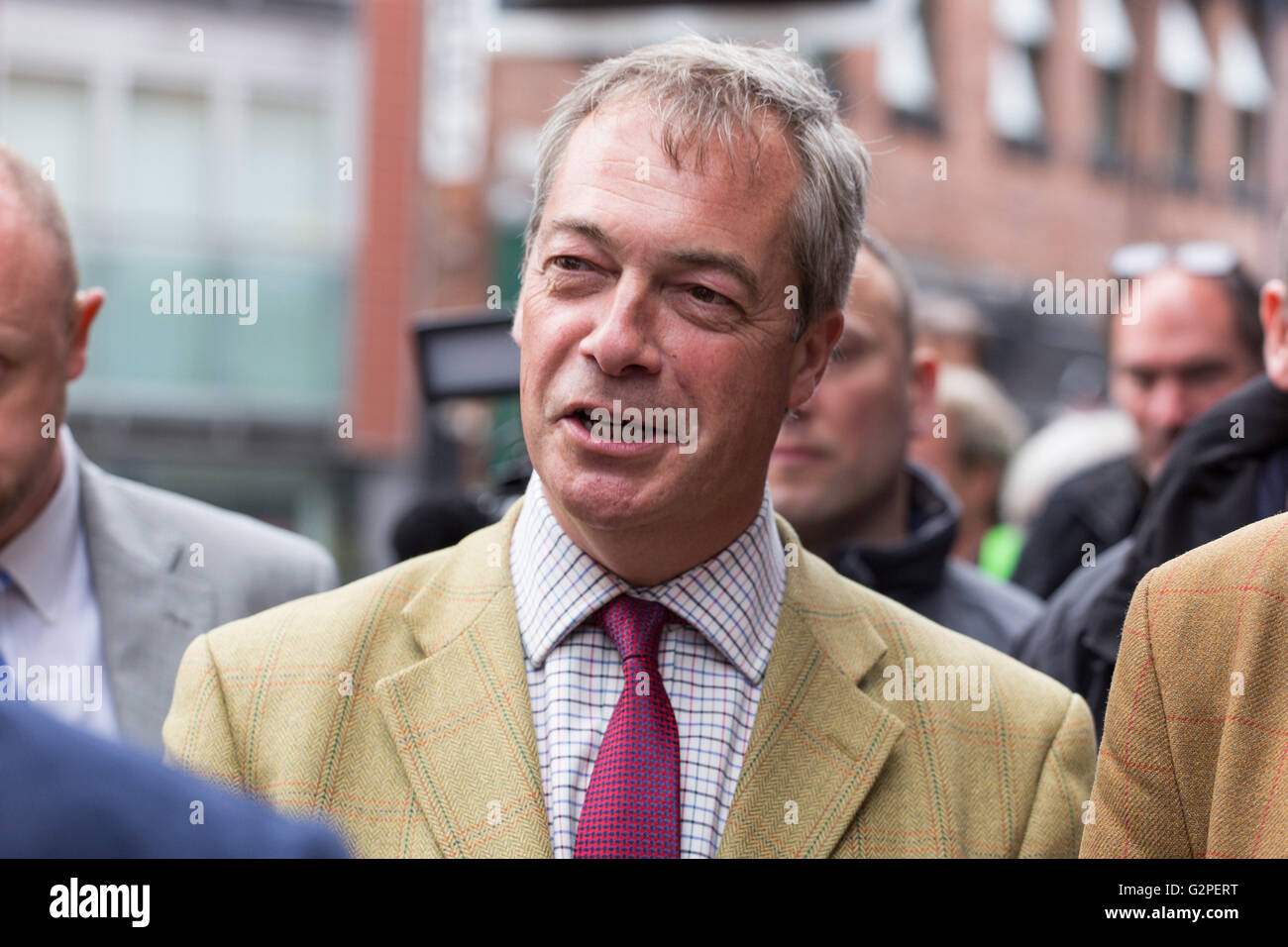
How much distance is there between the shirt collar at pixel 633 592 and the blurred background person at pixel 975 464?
2882 mm

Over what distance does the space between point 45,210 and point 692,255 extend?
51.1 inches

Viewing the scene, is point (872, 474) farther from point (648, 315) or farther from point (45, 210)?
point (45, 210)

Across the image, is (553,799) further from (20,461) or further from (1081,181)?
(1081,181)

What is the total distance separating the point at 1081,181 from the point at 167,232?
982cm

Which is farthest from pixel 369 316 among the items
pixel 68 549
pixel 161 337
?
pixel 68 549

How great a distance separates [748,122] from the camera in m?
2.38

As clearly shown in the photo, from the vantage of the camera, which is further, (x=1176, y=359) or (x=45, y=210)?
(x=1176, y=359)

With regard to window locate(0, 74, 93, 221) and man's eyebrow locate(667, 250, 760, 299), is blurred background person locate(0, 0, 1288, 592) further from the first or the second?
man's eyebrow locate(667, 250, 760, 299)

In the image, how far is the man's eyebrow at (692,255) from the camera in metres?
2.33

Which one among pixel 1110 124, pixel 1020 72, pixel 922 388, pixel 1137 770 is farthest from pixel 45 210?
pixel 1110 124

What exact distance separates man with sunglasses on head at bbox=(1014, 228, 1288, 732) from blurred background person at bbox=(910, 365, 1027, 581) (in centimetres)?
140

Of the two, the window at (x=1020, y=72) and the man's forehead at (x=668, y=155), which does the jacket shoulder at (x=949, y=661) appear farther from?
the window at (x=1020, y=72)

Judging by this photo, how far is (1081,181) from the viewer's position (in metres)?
19.8

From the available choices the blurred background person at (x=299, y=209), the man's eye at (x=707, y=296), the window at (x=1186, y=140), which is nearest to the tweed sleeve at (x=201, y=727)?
the man's eye at (x=707, y=296)
